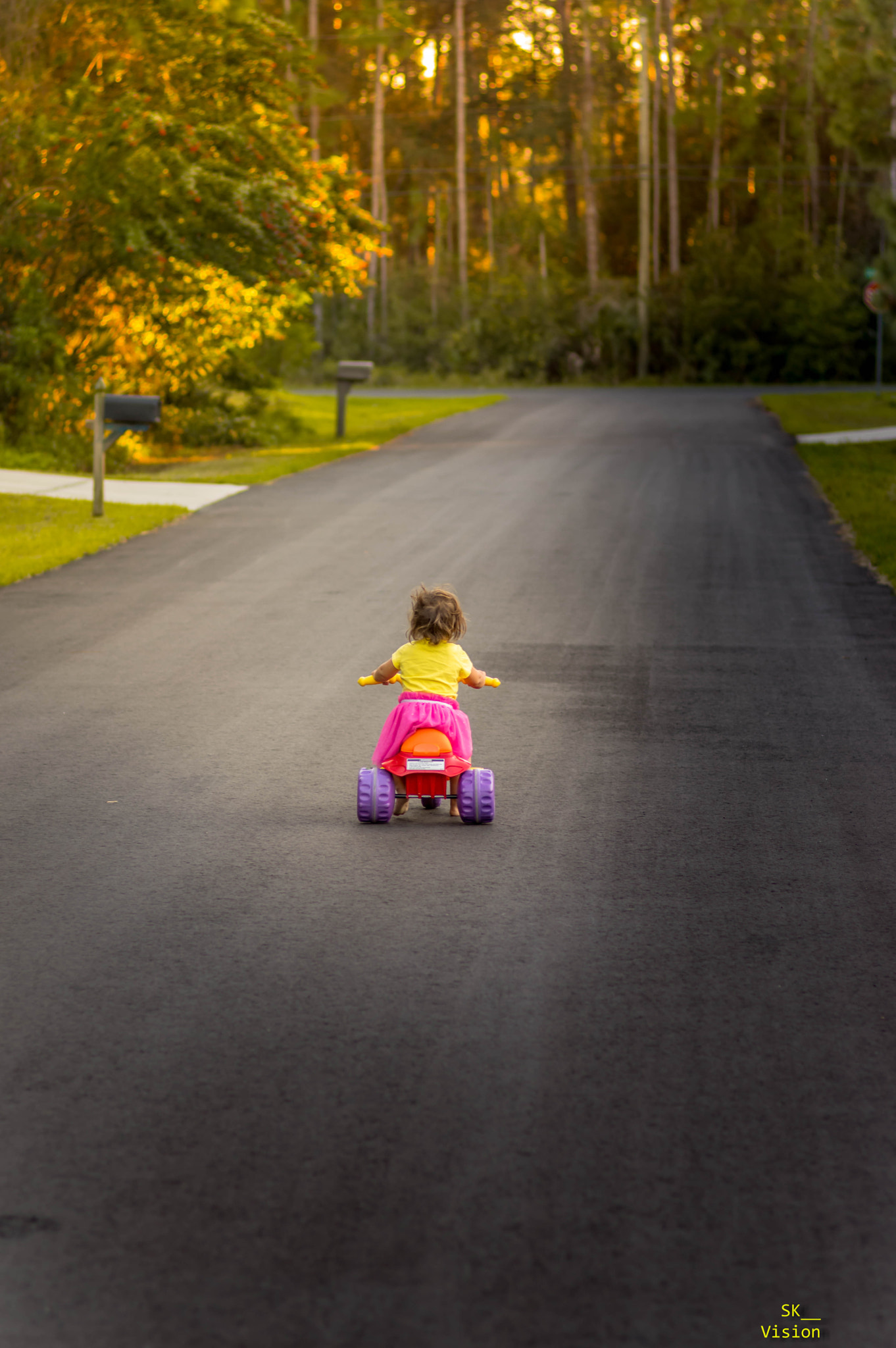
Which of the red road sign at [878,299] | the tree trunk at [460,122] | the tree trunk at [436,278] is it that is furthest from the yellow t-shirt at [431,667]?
A: the tree trunk at [460,122]

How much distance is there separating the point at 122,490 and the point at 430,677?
13867 mm

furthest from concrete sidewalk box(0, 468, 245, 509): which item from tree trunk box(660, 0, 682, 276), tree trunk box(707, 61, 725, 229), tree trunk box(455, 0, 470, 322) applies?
tree trunk box(707, 61, 725, 229)

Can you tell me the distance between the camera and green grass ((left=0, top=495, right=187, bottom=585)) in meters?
14.4

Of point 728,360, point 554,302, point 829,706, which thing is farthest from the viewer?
point 554,302

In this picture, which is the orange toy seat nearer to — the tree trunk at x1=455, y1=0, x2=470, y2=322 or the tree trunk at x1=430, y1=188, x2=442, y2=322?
the tree trunk at x1=430, y1=188, x2=442, y2=322

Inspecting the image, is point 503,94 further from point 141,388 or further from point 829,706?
point 829,706

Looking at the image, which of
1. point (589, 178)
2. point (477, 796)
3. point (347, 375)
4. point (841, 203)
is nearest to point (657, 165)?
point (589, 178)

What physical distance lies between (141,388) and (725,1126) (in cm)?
2195

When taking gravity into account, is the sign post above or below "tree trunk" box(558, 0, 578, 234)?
below

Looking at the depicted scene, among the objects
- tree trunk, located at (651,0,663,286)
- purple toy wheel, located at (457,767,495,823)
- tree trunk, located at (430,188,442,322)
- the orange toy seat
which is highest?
tree trunk, located at (651,0,663,286)

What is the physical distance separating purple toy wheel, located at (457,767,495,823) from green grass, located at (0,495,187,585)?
769 centimetres

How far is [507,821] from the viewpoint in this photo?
272 inches

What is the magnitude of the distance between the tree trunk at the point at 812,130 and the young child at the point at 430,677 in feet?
209

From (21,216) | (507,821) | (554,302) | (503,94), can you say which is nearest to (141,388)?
(21,216)
